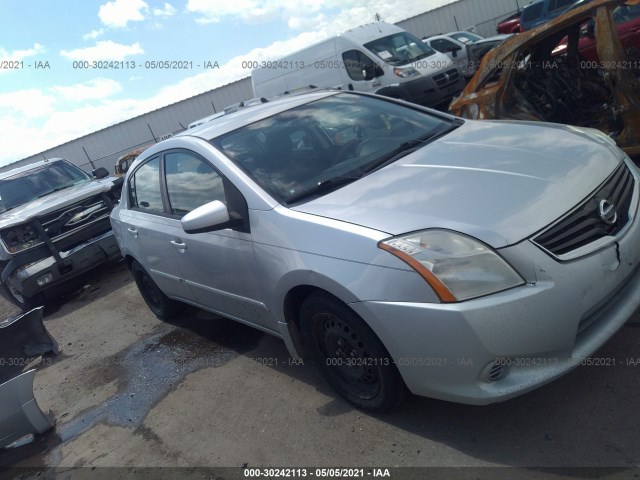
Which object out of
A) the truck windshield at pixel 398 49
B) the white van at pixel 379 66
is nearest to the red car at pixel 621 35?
the white van at pixel 379 66

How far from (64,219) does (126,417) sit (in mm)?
4431

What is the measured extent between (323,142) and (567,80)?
403 centimetres

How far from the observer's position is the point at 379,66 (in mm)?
12625

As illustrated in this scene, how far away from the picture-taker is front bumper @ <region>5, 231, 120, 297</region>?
23.6 feet

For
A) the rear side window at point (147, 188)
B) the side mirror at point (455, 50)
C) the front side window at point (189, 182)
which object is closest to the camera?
the front side window at point (189, 182)

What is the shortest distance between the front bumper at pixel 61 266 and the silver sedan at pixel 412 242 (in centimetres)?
395

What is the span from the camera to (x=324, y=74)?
44.4 ft

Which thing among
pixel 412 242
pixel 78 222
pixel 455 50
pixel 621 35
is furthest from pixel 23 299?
pixel 455 50

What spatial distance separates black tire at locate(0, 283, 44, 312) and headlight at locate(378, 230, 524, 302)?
673 cm

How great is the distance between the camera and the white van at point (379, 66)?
12281 millimetres

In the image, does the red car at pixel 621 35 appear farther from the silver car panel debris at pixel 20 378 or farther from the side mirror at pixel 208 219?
the silver car panel debris at pixel 20 378

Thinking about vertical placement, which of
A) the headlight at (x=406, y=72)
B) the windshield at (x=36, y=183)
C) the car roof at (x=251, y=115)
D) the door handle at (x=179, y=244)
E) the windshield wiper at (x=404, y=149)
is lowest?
the headlight at (x=406, y=72)

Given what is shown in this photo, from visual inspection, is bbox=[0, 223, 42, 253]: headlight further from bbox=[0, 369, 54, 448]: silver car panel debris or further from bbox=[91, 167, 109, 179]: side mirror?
bbox=[0, 369, 54, 448]: silver car panel debris

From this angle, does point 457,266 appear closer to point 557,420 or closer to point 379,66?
point 557,420
